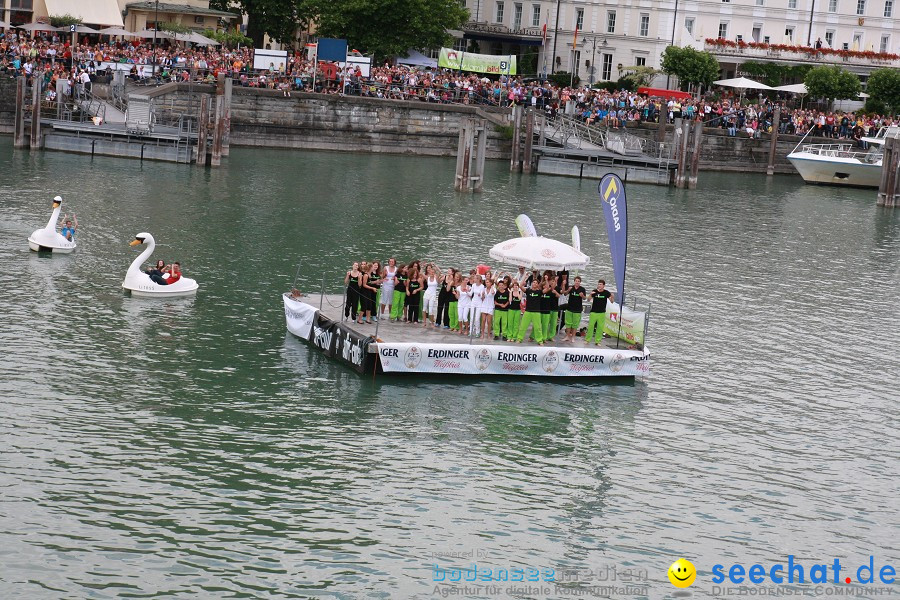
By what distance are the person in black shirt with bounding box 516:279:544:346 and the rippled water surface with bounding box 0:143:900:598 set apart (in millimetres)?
1213

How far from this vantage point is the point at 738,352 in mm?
33312

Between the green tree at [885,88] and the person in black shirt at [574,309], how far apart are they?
6522 centimetres

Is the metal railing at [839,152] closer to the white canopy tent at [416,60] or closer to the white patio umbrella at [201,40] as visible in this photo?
the white canopy tent at [416,60]

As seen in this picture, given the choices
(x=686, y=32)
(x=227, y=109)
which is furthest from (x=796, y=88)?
(x=227, y=109)

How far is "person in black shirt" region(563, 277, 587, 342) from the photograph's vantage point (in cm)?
3022

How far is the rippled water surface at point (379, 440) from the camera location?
20.0 m

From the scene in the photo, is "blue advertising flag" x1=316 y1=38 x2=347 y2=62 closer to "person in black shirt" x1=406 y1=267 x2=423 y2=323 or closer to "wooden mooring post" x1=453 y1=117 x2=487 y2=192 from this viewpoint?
"wooden mooring post" x1=453 y1=117 x2=487 y2=192

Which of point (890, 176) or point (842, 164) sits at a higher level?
point (842, 164)

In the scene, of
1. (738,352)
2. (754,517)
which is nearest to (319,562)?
(754,517)

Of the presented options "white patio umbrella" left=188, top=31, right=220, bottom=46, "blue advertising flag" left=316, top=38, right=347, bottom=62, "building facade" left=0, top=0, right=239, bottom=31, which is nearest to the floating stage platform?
"blue advertising flag" left=316, top=38, right=347, bottom=62

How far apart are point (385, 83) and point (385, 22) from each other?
28.3 feet

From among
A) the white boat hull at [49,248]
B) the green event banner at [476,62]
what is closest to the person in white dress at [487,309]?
the white boat hull at [49,248]

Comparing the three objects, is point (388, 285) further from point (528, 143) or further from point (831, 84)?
point (831, 84)

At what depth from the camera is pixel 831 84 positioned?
87125 millimetres
